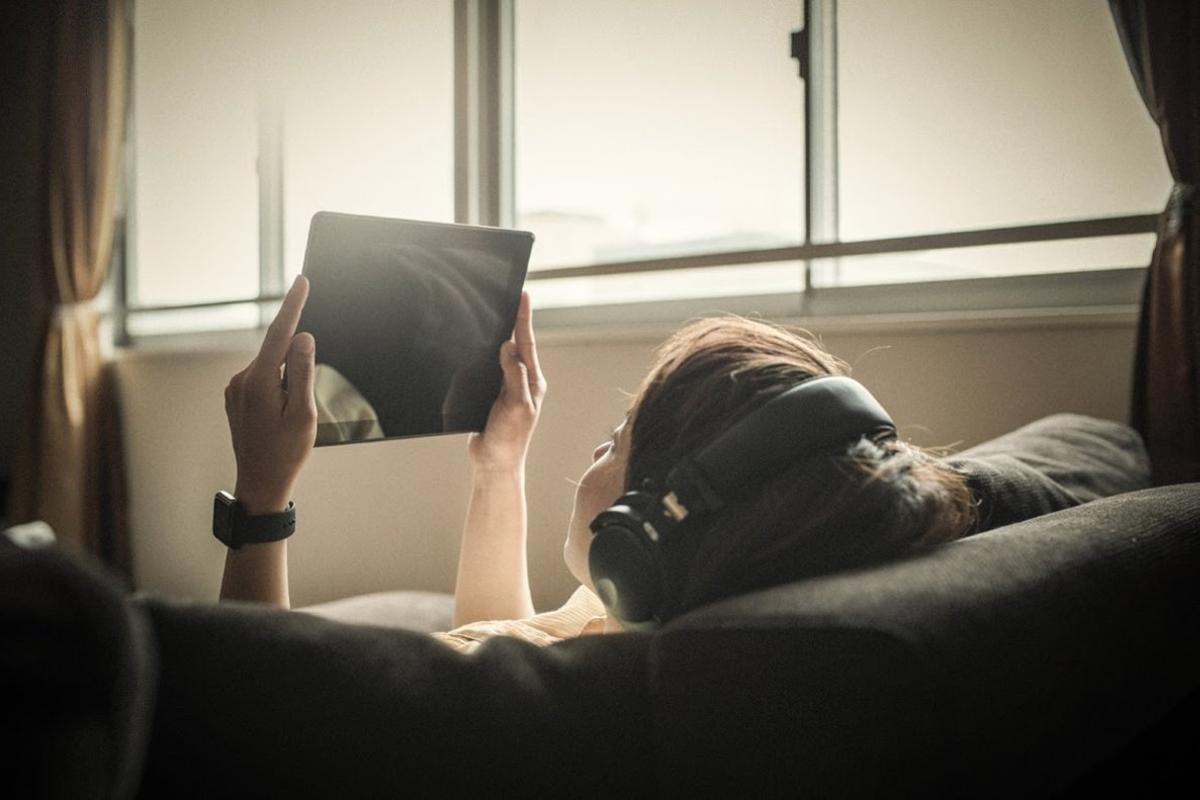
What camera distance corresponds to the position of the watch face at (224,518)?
83 cm

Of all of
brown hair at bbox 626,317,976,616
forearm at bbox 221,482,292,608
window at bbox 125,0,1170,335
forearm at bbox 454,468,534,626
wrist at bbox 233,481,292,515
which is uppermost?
window at bbox 125,0,1170,335

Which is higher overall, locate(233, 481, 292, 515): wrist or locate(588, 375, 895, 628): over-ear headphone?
locate(588, 375, 895, 628): over-ear headphone

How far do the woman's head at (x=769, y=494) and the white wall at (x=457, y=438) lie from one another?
0.94m

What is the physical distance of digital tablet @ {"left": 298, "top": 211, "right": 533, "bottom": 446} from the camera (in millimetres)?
913

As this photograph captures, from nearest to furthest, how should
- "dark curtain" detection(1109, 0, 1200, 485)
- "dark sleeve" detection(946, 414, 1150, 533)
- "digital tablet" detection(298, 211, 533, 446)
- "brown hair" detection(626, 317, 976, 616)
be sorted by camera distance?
"brown hair" detection(626, 317, 976, 616)
"dark sleeve" detection(946, 414, 1150, 533)
"digital tablet" detection(298, 211, 533, 446)
"dark curtain" detection(1109, 0, 1200, 485)

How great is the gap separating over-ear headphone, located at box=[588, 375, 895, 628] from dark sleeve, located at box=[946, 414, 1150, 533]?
0.30 meters

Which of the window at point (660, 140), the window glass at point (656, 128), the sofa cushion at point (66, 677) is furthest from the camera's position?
the window glass at point (656, 128)

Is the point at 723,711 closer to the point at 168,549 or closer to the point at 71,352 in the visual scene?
the point at 168,549

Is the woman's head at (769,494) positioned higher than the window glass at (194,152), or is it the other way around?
the window glass at (194,152)

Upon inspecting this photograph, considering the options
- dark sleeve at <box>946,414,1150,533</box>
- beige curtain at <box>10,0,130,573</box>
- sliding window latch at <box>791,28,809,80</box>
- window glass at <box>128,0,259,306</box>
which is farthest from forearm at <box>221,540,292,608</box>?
beige curtain at <box>10,0,130,573</box>

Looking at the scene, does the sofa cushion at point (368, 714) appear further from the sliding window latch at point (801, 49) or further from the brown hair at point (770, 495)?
the sliding window latch at point (801, 49)

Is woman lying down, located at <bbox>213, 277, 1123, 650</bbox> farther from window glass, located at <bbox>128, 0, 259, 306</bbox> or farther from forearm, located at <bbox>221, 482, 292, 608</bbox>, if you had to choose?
window glass, located at <bbox>128, 0, 259, 306</bbox>

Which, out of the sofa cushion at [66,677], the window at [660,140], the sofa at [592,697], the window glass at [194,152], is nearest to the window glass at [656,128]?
the window at [660,140]

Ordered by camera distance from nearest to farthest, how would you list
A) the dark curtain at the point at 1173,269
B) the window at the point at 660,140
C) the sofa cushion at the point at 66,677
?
the sofa cushion at the point at 66,677 < the dark curtain at the point at 1173,269 < the window at the point at 660,140
